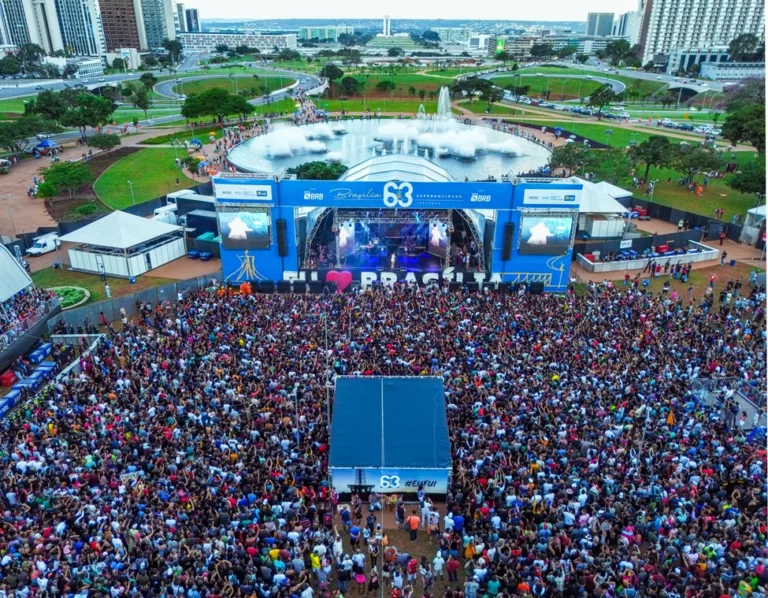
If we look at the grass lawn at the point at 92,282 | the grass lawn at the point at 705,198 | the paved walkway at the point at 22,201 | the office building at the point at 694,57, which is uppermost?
the office building at the point at 694,57

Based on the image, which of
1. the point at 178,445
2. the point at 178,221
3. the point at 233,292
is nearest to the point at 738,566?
the point at 178,445

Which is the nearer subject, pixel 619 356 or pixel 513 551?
pixel 513 551

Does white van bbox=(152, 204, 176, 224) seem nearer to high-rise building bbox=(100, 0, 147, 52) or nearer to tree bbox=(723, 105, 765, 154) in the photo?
tree bbox=(723, 105, 765, 154)

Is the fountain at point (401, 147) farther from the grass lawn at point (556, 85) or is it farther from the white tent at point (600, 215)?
the grass lawn at point (556, 85)

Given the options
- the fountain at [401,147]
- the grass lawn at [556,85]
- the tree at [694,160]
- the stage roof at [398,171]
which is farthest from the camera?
the grass lawn at [556,85]

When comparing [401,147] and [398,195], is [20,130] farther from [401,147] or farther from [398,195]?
[398,195]

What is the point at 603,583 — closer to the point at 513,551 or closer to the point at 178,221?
the point at 513,551

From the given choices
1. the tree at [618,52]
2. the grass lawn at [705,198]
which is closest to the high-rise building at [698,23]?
the tree at [618,52]
